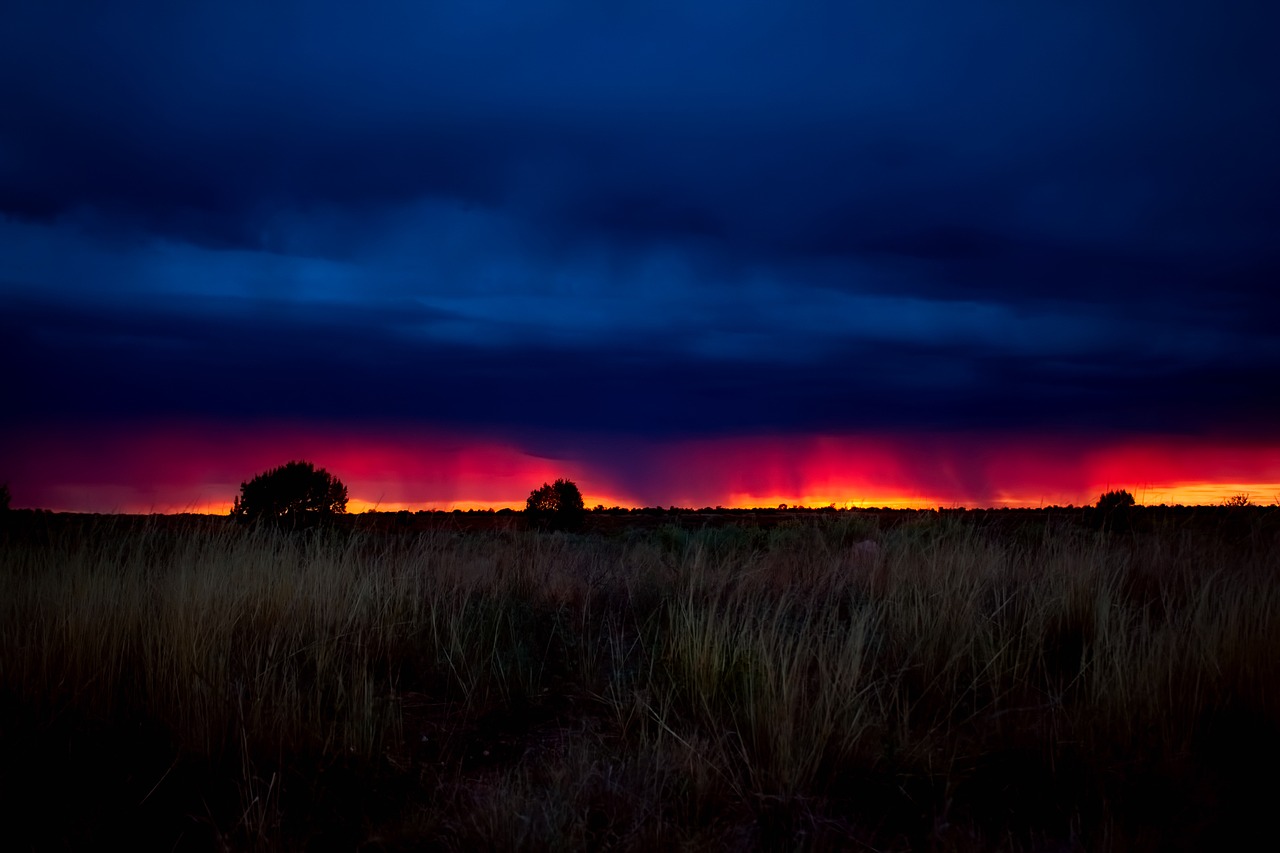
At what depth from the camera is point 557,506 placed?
29.0 m

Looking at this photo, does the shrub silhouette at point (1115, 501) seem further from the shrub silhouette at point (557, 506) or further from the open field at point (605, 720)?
the shrub silhouette at point (557, 506)

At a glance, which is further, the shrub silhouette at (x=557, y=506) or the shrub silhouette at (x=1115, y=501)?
the shrub silhouette at (x=557, y=506)

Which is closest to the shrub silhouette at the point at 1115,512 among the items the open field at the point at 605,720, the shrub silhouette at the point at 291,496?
the open field at the point at 605,720

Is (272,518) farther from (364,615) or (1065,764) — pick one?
(1065,764)

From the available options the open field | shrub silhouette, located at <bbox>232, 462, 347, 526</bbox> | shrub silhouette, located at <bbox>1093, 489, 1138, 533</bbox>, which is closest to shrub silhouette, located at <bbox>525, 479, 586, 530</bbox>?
shrub silhouette, located at <bbox>232, 462, 347, 526</bbox>

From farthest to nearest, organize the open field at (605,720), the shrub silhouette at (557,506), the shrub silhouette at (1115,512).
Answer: the shrub silhouette at (557,506)
the shrub silhouette at (1115,512)
the open field at (605,720)

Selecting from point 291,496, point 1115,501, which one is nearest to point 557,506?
point 291,496

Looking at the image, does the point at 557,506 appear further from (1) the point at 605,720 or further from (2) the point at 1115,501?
(1) the point at 605,720

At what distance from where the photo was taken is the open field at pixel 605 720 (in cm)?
401

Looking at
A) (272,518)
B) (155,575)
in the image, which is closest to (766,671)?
(155,575)

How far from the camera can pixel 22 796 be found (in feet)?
14.4

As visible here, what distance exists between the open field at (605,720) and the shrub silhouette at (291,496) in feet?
34.3

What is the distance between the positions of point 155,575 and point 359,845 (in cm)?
497

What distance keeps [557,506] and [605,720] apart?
78.3 ft
